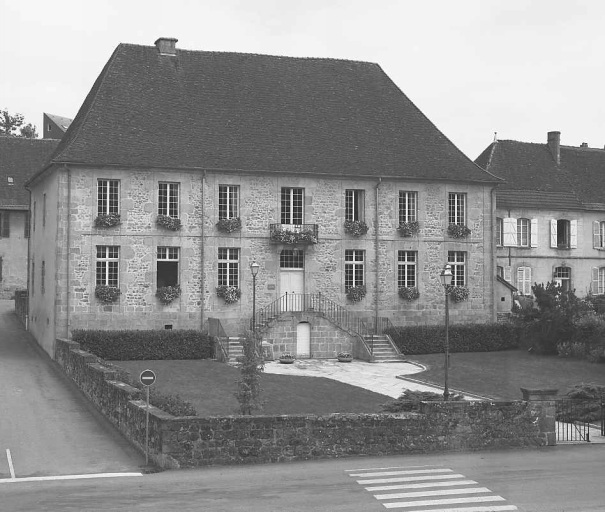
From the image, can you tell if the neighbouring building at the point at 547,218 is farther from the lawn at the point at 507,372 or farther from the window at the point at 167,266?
the window at the point at 167,266

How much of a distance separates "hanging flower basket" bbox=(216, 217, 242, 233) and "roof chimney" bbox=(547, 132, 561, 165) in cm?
2003

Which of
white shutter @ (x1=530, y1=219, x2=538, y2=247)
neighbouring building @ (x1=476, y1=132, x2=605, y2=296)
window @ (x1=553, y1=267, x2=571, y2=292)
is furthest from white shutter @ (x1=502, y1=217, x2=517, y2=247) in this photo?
window @ (x1=553, y1=267, x2=571, y2=292)

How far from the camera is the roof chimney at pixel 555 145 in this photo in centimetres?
4838

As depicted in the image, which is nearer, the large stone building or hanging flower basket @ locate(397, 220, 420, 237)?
the large stone building

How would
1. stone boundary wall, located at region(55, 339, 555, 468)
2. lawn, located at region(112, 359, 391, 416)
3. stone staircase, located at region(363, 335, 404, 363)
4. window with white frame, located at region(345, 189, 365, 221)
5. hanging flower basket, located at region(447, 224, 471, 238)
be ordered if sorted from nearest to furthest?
stone boundary wall, located at region(55, 339, 555, 468) → lawn, located at region(112, 359, 391, 416) → stone staircase, located at region(363, 335, 404, 363) → window with white frame, located at region(345, 189, 365, 221) → hanging flower basket, located at region(447, 224, 471, 238)

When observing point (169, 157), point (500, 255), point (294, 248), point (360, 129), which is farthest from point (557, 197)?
point (169, 157)

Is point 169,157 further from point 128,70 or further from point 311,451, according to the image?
point 311,451

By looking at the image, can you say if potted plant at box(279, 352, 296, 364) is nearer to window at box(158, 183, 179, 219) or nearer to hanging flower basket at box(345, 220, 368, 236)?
hanging flower basket at box(345, 220, 368, 236)

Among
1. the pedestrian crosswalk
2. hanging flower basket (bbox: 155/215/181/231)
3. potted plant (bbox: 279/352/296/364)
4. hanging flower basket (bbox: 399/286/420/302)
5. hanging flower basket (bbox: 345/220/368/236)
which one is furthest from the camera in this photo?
hanging flower basket (bbox: 399/286/420/302)

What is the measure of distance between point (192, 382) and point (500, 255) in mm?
20865

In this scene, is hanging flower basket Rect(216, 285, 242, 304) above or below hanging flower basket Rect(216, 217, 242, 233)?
below

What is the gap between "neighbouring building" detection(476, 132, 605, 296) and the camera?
45000 mm

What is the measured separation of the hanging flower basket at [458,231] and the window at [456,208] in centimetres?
27

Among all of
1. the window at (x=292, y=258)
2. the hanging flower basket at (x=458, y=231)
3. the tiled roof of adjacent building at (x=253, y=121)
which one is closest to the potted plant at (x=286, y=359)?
the window at (x=292, y=258)
